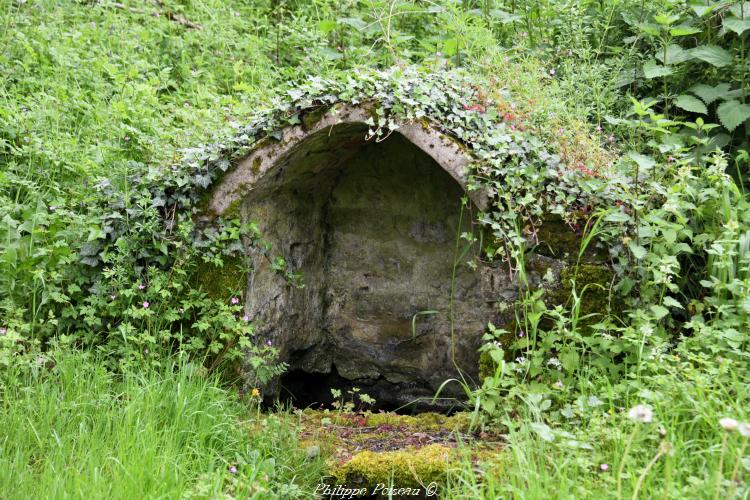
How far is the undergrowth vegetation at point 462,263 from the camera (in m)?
3.22

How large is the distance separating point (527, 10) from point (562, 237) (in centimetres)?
→ 331

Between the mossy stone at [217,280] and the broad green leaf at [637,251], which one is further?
the mossy stone at [217,280]

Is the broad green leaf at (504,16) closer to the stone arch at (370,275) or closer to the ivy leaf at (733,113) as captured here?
the stone arch at (370,275)

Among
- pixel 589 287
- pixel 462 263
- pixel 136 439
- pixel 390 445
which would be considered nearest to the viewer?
pixel 136 439

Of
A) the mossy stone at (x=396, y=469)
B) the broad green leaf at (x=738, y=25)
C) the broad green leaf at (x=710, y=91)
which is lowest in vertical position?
the mossy stone at (x=396, y=469)

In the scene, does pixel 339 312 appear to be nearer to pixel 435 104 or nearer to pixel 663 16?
pixel 435 104

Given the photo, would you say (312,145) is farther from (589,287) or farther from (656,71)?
(656,71)

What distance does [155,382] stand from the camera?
12.9ft

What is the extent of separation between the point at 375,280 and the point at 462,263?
765 mm

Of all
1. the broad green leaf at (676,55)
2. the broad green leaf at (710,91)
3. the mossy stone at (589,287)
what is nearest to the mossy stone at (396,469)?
the mossy stone at (589,287)

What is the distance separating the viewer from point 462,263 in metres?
5.50

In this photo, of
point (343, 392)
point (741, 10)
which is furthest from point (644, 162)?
point (343, 392)

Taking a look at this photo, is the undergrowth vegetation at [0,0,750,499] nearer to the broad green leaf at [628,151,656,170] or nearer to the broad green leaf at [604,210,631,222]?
the broad green leaf at [604,210,631,222]

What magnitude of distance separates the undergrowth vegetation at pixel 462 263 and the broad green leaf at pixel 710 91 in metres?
0.02
